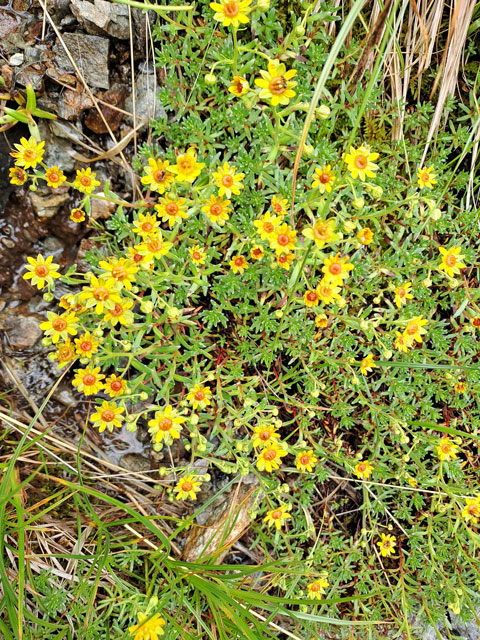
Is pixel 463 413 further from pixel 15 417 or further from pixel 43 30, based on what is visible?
pixel 43 30

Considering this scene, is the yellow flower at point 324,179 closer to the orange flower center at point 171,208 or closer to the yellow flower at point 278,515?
the orange flower center at point 171,208

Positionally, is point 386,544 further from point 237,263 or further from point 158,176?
point 158,176

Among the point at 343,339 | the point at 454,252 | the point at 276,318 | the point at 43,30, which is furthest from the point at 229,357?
the point at 43,30

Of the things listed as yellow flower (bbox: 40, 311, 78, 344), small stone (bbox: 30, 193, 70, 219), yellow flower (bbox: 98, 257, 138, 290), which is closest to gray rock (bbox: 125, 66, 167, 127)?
small stone (bbox: 30, 193, 70, 219)

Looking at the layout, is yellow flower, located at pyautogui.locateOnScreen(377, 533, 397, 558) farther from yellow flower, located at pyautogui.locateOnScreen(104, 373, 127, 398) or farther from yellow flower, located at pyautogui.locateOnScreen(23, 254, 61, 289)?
yellow flower, located at pyautogui.locateOnScreen(23, 254, 61, 289)

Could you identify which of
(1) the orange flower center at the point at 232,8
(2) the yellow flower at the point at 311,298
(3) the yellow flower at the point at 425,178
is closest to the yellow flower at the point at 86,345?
(2) the yellow flower at the point at 311,298
